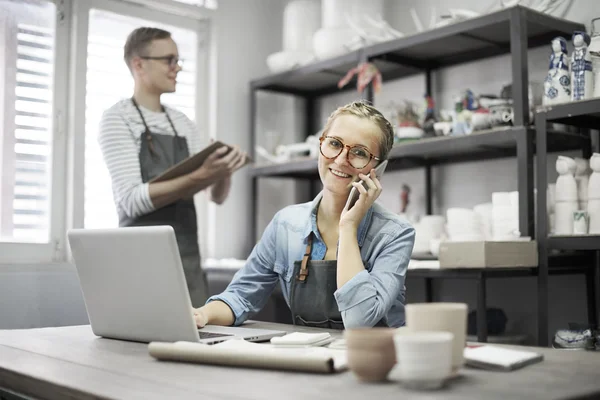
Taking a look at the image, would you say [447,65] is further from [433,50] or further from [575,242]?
[575,242]

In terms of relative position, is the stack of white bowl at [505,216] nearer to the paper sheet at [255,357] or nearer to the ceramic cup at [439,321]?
the paper sheet at [255,357]

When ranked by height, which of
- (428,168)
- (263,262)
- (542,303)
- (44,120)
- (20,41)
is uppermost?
(20,41)

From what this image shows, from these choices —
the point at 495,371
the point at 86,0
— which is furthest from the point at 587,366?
the point at 86,0

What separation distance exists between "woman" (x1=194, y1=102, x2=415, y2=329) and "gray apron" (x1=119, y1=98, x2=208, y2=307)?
0.90 metres

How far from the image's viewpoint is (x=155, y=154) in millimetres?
2809

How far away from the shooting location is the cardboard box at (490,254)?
245cm

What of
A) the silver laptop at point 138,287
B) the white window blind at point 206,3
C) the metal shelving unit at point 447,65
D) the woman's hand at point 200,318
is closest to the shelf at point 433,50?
the metal shelving unit at point 447,65

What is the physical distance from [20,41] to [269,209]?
165cm

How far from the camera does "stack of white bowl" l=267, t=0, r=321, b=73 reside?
3889 mm

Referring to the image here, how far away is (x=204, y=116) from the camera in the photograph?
4121mm

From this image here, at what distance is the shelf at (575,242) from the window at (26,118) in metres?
2.36

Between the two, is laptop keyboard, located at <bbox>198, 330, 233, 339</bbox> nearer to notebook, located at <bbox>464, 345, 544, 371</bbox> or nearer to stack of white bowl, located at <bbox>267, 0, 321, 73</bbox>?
notebook, located at <bbox>464, 345, 544, 371</bbox>

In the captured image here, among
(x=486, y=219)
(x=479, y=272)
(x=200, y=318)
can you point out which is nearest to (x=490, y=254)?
(x=479, y=272)

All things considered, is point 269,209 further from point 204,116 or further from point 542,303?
point 542,303
